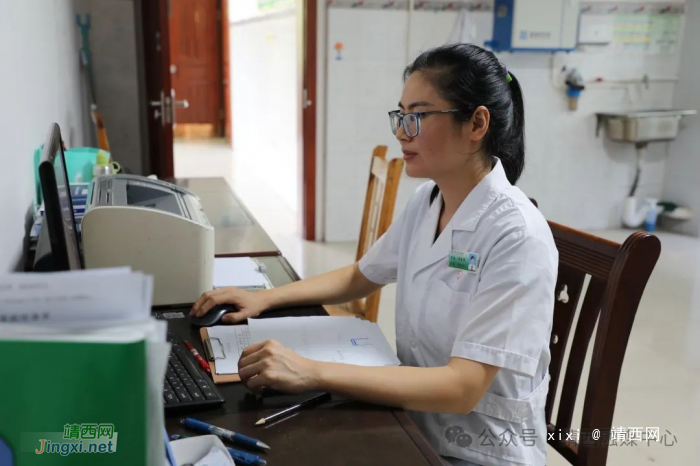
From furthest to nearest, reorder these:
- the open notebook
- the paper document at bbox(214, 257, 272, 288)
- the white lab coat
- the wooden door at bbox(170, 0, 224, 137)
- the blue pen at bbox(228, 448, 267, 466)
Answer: the wooden door at bbox(170, 0, 224, 137) → the paper document at bbox(214, 257, 272, 288) → the open notebook → the white lab coat → the blue pen at bbox(228, 448, 267, 466)

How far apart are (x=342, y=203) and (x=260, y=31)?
311cm

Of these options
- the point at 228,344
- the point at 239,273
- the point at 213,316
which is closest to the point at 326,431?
the point at 228,344

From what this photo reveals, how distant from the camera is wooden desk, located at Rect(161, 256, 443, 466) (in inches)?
34.6

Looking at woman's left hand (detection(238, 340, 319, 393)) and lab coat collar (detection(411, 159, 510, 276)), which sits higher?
lab coat collar (detection(411, 159, 510, 276))

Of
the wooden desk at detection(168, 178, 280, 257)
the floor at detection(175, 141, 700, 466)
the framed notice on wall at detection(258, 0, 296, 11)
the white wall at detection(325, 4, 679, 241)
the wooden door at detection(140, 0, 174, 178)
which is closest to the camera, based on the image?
the wooden desk at detection(168, 178, 280, 257)

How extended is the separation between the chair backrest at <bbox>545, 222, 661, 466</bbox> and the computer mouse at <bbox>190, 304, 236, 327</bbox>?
2.22 feet

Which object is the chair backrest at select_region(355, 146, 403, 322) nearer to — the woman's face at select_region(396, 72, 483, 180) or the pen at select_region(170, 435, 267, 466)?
the woman's face at select_region(396, 72, 483, 180)

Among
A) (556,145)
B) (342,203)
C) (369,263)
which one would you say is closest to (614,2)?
(556,145)

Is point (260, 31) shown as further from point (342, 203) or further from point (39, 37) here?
point (39, 37)

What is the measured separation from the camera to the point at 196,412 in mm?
990

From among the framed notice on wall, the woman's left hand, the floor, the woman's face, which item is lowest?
the floor

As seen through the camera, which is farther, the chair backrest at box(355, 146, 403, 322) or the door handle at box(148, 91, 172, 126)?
the door handle at box(148, 91, 172, 126)

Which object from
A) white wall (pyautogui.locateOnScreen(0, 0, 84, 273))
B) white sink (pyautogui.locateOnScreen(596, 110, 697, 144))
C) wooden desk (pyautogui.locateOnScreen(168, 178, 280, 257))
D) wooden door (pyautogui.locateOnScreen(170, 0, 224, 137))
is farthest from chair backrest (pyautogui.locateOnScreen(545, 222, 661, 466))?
wooden door (pyautogui.locateOnScreen(170, 0, 224, 137))

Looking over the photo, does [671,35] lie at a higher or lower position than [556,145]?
higher
